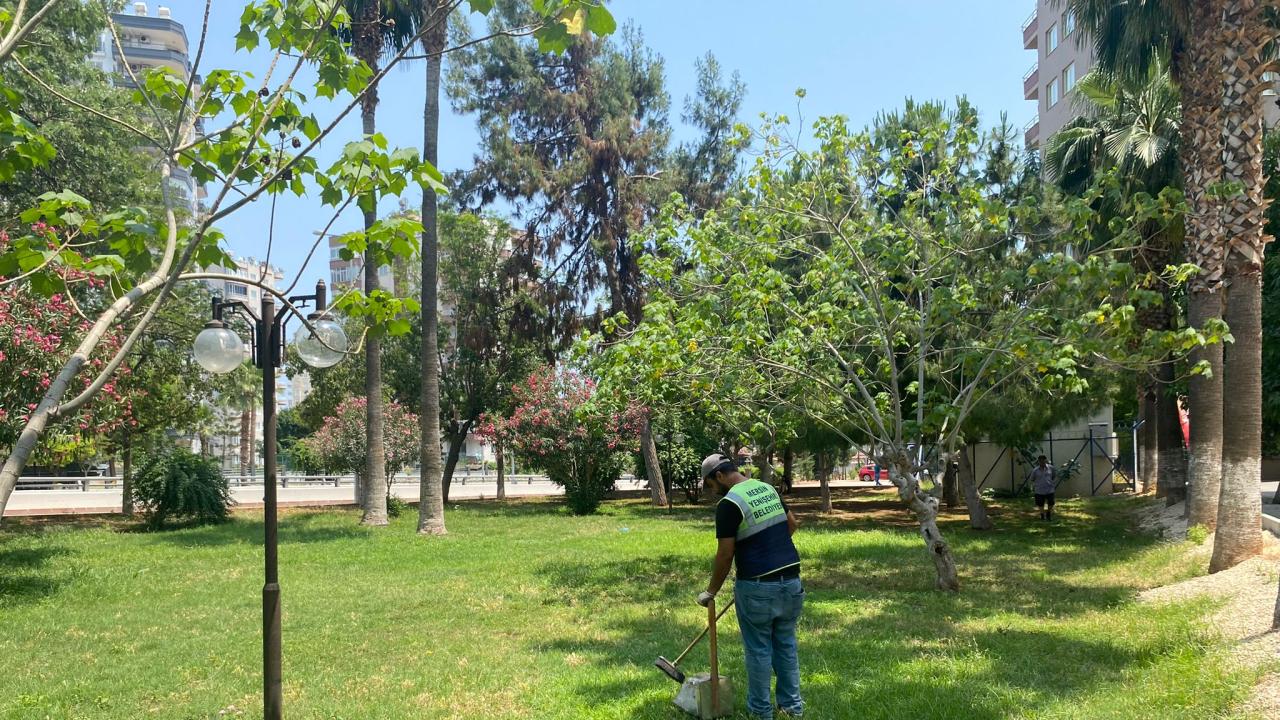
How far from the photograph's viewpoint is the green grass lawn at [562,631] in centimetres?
650

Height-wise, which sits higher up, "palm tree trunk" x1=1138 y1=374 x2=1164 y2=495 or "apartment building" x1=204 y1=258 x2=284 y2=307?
"apartment building" x1=204 y1=258 x2=284 y2=307

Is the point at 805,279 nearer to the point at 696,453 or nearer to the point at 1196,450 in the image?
the point at 1196,450

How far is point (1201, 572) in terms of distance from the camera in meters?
11.0

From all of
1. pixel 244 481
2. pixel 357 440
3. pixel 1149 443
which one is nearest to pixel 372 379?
pixel 357 440

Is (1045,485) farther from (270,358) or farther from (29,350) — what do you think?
(29,350)

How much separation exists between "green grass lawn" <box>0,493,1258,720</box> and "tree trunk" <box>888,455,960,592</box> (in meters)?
0.30

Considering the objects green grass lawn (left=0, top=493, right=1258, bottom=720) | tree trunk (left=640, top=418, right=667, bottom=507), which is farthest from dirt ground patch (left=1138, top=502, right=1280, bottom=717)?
tree trunk (left=640, top=418, right=667, bottom=507)

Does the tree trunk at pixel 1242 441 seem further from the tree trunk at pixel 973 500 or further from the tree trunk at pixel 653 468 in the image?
the tree trunk at pixel 653 468

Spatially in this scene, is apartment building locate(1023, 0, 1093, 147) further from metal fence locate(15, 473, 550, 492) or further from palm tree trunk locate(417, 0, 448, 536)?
metal fence locate(15, 473, 550, 492)

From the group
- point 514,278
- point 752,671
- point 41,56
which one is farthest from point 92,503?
point 752,671

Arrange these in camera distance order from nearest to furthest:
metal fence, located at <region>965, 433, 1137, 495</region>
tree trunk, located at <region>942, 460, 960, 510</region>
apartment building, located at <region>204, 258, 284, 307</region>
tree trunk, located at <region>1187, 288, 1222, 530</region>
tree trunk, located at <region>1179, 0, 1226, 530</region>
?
apartment building, located at <region>204, 258, 284, 307</region> < tree trunk, located at <region>1179, 0, 1226, 530</region> < tree trunk, located at <region>1187, 288, 1222, 530</region> < tree trunk, located at <region>942, 460, 960, 510</region> < metal fence, located at <region>965, 433, 1137, 495</region>

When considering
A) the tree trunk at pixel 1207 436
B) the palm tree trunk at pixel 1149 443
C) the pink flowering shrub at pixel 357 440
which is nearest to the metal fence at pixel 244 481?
the pink flowering shrub at pixel 357 440

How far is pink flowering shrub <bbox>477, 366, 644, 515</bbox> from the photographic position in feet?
85.8

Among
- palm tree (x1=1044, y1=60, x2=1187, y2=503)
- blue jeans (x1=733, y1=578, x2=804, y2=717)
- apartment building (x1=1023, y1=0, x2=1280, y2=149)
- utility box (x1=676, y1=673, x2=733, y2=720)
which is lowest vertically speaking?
utility box (x1=676, y1=673, x2=733, y2=720)
